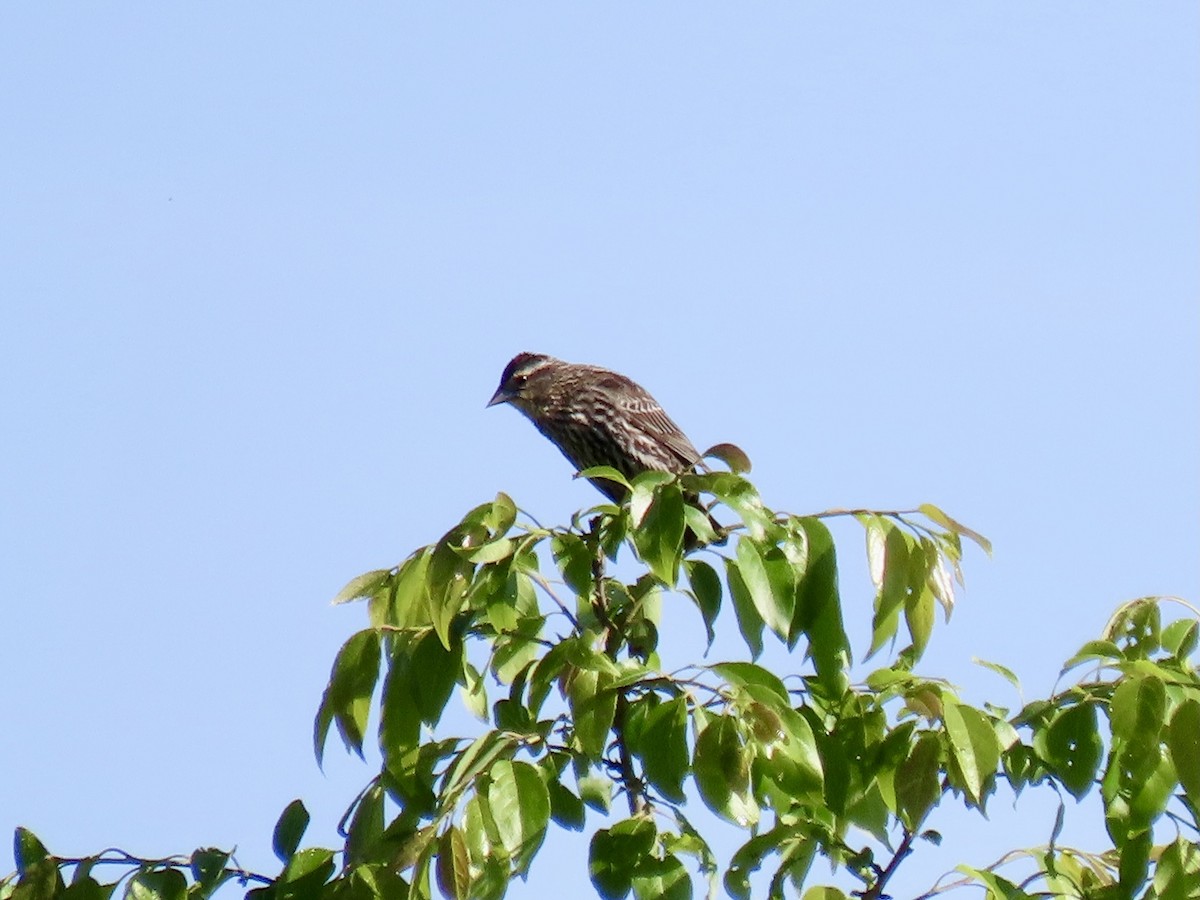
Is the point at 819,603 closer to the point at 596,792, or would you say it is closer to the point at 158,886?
the point at 596,792

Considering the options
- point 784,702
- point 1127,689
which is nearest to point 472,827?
point 784,702

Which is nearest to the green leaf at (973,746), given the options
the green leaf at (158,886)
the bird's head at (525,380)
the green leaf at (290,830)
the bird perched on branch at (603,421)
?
the green leaf at (290,830)

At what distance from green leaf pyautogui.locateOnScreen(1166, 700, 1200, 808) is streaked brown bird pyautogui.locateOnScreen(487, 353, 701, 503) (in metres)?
5.00

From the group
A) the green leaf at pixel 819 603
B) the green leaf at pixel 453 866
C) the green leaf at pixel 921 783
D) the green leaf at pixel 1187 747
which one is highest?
the green leaf at pixel 819 603

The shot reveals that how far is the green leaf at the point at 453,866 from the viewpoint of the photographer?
2.99m

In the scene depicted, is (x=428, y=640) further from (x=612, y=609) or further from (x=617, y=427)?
(x=617, y=427)

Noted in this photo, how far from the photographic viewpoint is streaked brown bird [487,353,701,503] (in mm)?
8273

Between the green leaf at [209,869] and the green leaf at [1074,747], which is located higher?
the green leaf at [209,869]

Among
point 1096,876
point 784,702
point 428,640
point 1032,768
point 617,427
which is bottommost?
point 1096,876

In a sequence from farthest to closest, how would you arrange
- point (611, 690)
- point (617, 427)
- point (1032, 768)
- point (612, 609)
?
point (617, 427) → point (612, 609) → point (1032, 768) → point (611, 690)

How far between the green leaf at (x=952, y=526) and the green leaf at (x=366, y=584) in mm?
1146

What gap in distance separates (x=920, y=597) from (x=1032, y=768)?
42cm

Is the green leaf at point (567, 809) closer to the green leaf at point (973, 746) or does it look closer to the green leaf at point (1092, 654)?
the green leaf at point (973, 746)

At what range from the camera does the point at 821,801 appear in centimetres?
322
